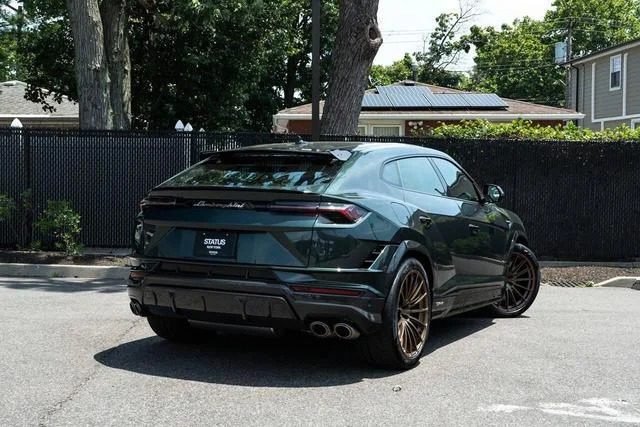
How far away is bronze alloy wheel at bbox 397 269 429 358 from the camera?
532 cm

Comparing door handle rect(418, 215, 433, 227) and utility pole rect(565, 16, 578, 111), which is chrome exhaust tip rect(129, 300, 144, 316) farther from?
utility pole rect(565, 16, 578, 111)

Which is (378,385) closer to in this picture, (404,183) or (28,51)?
(404,183)

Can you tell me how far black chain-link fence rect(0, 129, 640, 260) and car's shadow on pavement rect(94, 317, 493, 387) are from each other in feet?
21.1

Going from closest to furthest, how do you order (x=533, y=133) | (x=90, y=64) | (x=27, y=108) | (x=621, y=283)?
(x=621, y=283), (x=533, y=133), (x=90, y=64), (x=27, y=108)

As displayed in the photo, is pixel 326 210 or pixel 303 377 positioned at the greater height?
pixel 326 210

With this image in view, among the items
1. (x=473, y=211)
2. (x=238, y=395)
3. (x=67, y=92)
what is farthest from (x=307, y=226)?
(x=67, y=92)

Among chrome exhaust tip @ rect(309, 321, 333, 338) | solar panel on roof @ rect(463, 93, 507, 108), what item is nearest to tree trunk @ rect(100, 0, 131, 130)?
solar panel on roof @ rect(463, 93, 507, 108)

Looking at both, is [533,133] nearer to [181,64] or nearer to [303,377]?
[303,377]

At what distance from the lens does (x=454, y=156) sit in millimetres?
12531

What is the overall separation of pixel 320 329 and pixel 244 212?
975 mm

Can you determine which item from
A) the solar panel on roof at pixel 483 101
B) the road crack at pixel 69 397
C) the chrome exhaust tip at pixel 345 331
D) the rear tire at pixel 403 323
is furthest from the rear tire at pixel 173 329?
the solar panel on roof at pixel 483 101

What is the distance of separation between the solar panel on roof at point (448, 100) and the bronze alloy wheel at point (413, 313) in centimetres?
2068

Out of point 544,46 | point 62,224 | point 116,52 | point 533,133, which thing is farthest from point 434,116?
point 544,46

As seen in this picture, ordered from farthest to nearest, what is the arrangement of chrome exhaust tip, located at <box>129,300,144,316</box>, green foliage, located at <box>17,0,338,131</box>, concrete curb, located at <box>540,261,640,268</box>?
green foliage, located at <box>17,0,338,131</box> < concrete curb, located at <box>540,261,640,268</box> < chrome exhaust tip, located at <box>129,300,144,316</box>
